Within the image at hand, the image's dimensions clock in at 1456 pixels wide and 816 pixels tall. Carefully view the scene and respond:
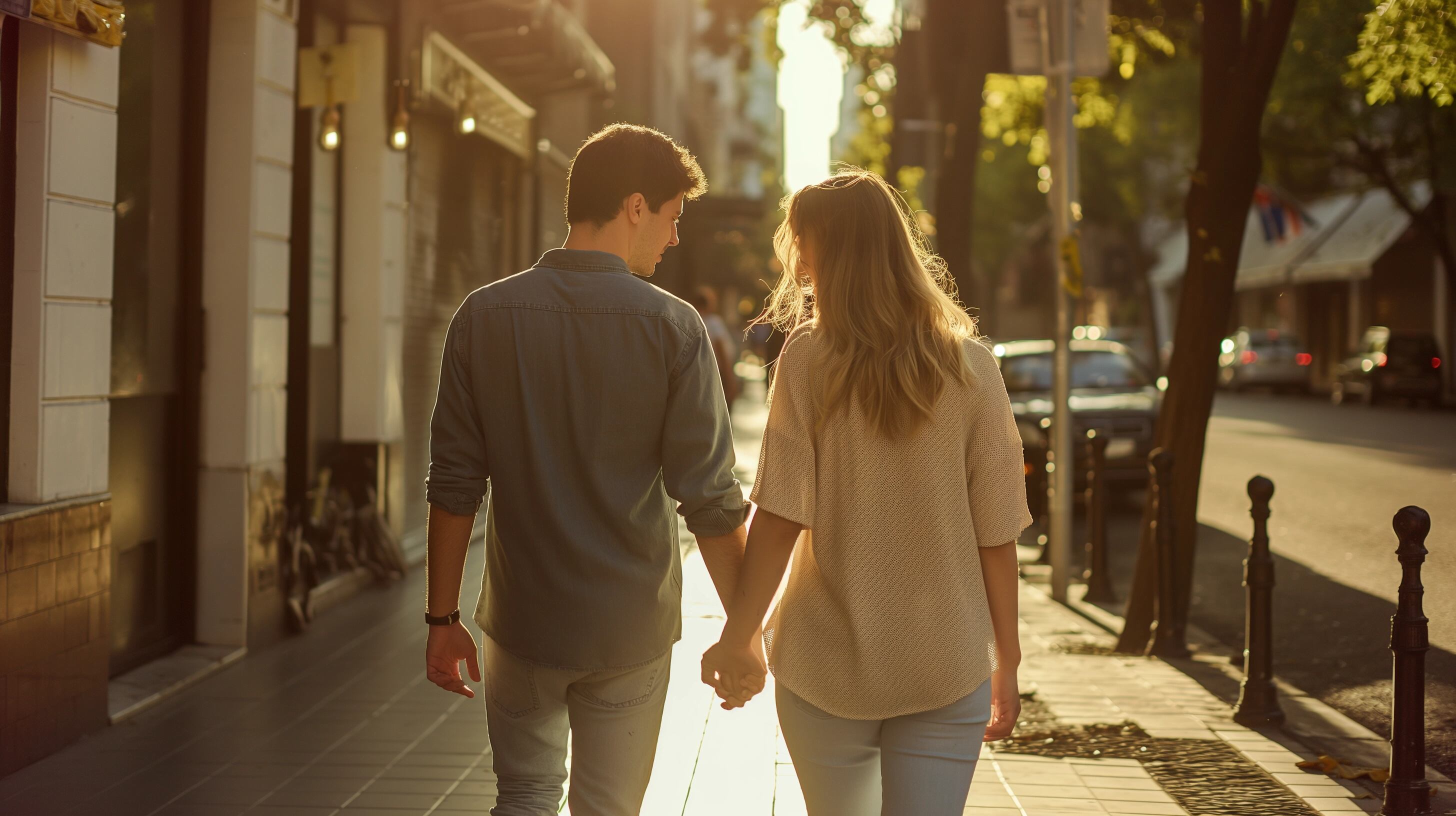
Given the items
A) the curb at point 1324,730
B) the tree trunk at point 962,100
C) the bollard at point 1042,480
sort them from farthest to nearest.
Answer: the bollard at point 1042,480
the tree trunk at point 962,100
the curb at point 1324,730

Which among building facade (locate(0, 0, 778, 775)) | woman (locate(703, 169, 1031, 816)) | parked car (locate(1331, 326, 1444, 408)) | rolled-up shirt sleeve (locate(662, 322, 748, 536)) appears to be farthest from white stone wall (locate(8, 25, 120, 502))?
parked car (locate(1331, 326, 1444, 408))

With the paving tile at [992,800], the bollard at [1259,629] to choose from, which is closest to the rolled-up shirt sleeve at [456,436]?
the paving tile at [992,800]

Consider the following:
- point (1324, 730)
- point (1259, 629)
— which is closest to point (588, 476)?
point (1259, 629)

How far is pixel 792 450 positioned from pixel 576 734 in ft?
2.40

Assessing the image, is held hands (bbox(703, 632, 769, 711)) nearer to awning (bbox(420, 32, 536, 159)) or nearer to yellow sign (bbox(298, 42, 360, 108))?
yellow sign (bbox(298, 42, 360, 108))

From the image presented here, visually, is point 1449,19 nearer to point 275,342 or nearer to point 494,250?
point 275,342

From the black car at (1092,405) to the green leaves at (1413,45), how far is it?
5567mm

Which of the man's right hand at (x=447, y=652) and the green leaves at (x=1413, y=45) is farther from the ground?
the green leaves at (x=1413, y=45)

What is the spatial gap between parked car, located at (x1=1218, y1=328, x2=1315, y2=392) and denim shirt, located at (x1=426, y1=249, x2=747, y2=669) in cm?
3820

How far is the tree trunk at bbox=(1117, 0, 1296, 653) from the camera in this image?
7.12 metres

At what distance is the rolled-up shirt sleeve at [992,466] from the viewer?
2.80 meters

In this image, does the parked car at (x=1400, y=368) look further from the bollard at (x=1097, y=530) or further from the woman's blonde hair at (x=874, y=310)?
the woman's blonde hair at (x=874, y=310)

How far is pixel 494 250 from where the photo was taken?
13984 millimetres

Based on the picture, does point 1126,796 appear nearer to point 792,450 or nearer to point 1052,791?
point 1052,791
